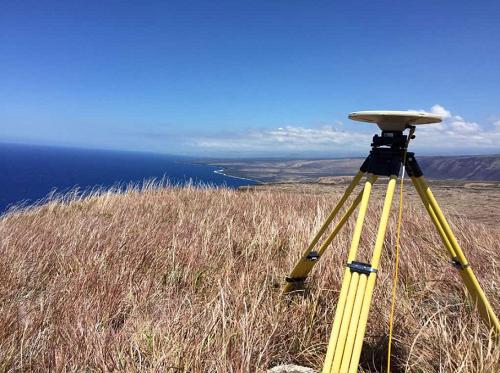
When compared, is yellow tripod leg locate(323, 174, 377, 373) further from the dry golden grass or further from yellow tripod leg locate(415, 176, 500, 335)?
yellow tripod leg locate(415, 176, 500, 335)

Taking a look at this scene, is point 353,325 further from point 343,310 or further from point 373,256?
point 373,256

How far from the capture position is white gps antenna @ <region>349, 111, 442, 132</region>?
1.64 m

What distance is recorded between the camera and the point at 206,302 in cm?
247

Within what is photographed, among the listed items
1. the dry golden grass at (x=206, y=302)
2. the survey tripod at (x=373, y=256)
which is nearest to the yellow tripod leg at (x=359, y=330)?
the survey tripod at (x=373, y=256)

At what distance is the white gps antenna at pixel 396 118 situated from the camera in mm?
1636

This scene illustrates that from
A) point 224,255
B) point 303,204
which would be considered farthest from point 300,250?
point 303,204

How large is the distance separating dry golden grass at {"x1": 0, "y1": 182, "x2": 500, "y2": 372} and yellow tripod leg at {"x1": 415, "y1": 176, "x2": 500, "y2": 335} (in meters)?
0.11

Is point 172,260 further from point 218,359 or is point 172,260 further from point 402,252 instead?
point 402,252

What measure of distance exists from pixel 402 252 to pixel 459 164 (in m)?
122

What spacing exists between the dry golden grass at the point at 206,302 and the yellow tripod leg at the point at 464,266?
11cm

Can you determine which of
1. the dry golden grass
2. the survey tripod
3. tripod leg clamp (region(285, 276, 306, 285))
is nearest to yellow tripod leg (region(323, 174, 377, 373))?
the survey tripod

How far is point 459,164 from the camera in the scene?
104 metres

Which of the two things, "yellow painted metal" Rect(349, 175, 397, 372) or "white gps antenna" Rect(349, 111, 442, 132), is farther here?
"white gps antenna" Rect(349, 111, 442, 132)

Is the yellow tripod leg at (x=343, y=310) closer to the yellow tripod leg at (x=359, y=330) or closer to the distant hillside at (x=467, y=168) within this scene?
the yellow tripod leg at (x=359, y=330)
